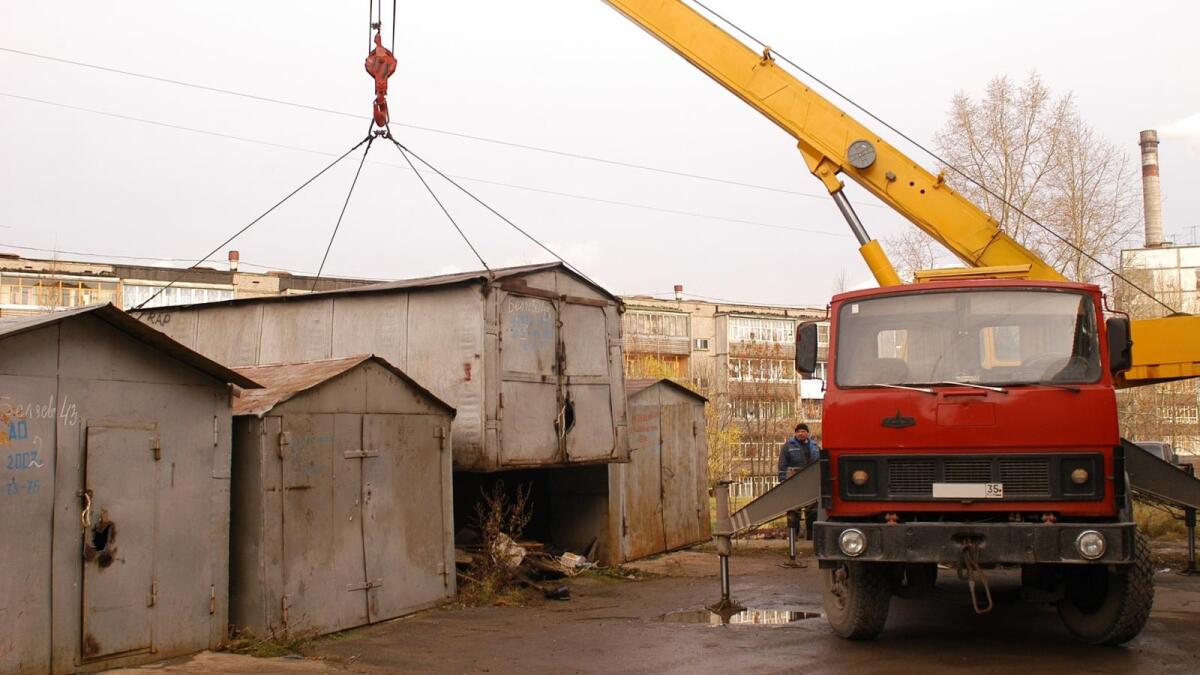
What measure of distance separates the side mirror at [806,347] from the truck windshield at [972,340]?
25 cm

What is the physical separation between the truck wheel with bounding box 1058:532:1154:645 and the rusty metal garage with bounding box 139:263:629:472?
6.40 m

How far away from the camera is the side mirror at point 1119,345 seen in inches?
329

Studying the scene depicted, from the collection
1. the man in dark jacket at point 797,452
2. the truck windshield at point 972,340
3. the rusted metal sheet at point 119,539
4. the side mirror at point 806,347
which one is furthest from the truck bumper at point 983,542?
the man in dark jacket at point 797,452

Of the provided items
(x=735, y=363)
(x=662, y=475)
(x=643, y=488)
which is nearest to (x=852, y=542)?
(x=643, y=488)

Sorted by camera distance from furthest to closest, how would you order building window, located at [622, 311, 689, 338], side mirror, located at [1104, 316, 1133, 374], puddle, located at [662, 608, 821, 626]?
building window, located at [622, 311, 689, 338], puddle, located at [662, 608, 821, 626], side mirror, located at [1104, 316, 1133, 374]

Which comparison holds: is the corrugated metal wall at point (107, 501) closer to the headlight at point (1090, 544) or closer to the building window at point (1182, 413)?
the headlight at point (1090, 544)

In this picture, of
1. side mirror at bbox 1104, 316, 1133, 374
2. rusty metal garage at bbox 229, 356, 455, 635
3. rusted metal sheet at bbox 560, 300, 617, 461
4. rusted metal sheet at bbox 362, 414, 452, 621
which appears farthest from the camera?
rusted metal sheet at bbox 560, 300, 617, 461

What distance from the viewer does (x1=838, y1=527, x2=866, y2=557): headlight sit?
26.9ft

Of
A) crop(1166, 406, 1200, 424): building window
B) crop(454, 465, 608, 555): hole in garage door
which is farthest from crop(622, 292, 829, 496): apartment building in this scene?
crop(454, 465, 608, 555): hole in garage door

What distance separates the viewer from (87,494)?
8.28 meters

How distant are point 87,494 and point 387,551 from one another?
136 inches

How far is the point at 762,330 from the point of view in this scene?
209ft

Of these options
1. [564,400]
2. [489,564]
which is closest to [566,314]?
[564,400]

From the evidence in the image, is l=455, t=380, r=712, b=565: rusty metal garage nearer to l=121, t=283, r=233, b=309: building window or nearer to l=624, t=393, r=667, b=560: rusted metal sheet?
l=624, t=393, r=667, b=560: rusted metal sheet
